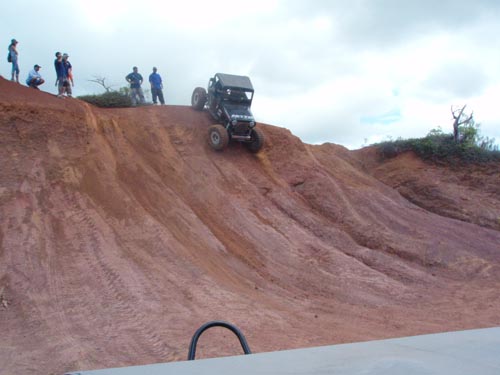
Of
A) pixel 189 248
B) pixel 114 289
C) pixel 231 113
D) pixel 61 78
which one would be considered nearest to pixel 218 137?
pixel 231 113

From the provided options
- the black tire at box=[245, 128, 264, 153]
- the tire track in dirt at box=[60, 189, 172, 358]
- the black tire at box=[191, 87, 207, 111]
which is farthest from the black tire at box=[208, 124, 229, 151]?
the tire track in dirt at box=[60, 189, 172, 358]

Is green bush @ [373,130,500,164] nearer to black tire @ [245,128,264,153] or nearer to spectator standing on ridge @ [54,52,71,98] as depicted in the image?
black tire @ [245,128,264,153]

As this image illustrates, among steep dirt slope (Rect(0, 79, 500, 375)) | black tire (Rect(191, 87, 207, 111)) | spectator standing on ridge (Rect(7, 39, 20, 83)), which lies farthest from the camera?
black tire (Rect(191, 87, 207, 111))

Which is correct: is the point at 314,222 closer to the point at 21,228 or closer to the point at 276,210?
the point at 276,210

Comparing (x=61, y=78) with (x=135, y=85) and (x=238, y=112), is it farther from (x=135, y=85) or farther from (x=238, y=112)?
(x=238, y=112)

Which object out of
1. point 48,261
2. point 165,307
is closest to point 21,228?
point 48,261

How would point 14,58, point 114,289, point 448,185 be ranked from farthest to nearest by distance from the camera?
point 448,185 < point 14,58 < point 114,289

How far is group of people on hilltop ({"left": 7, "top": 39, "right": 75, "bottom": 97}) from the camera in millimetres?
17672

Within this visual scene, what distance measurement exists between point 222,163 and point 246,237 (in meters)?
4.08

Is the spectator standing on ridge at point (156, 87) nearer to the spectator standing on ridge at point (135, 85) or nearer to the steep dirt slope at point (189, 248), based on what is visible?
the spectator standing on ridge at point (135, 85)

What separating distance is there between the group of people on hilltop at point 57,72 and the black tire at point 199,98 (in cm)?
453

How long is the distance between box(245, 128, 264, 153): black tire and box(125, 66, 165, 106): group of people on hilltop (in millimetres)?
4689

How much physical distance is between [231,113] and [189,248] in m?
6.77

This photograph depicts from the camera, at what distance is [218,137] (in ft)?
59.5
